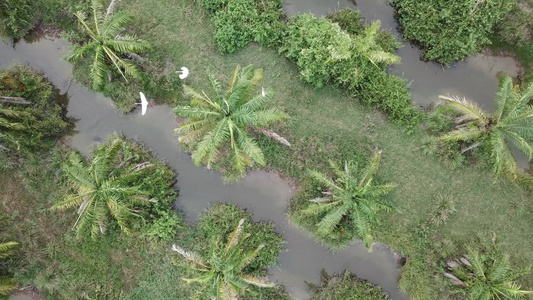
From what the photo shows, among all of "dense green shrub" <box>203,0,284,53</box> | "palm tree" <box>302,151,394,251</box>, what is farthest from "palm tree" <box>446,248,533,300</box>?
"dense green shrub" <box>203,0,284,53</box>

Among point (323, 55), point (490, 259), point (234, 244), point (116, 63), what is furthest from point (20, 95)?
point (490, 259)

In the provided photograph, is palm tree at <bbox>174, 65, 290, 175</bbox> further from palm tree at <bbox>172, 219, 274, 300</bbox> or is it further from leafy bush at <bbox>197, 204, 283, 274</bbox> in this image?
leafy bush at <bbox>197, 204, 283, 274</bbox>

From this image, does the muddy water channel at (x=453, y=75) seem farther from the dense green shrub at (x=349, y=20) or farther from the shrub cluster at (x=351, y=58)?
the dense green shrub at (x=349, y=20)

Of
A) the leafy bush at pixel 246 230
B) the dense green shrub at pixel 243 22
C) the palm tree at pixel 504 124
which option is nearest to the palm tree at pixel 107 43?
the dense green shrub at pixel 243 22

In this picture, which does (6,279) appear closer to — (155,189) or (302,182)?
(155,189)

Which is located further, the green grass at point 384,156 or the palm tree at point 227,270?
the green grass at point 384,156

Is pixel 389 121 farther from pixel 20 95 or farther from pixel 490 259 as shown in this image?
pixel 20 95
